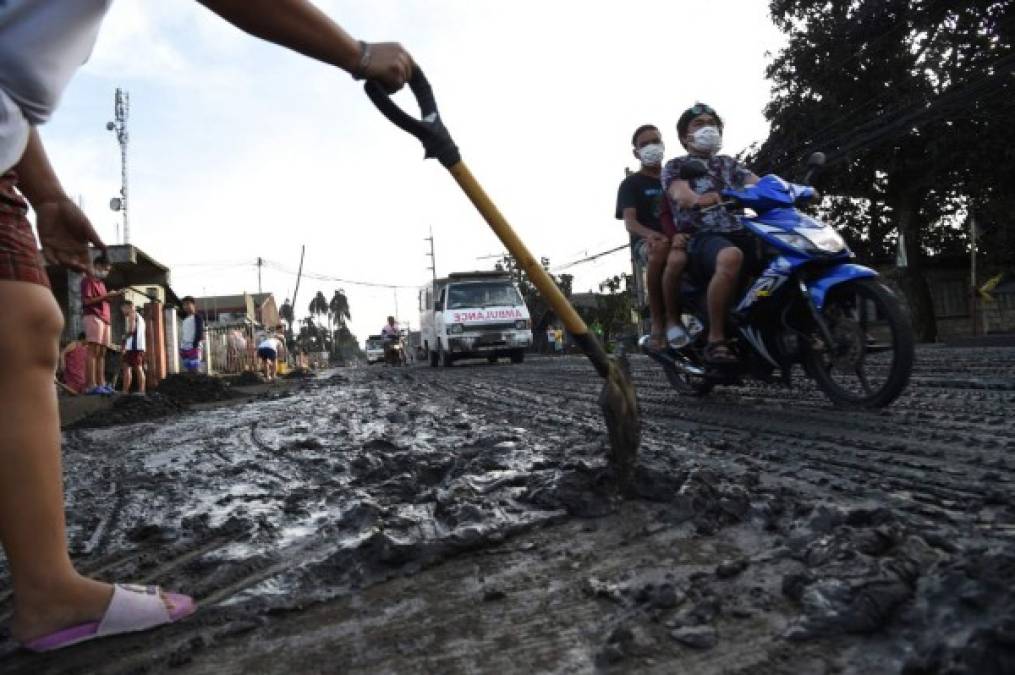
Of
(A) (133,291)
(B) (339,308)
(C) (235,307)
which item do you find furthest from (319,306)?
(A) (133,291)

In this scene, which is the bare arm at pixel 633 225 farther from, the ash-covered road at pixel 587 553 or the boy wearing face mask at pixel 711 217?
the ash-covered road at pixel 587 553

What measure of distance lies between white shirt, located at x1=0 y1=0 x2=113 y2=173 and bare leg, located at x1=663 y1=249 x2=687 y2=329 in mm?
3566

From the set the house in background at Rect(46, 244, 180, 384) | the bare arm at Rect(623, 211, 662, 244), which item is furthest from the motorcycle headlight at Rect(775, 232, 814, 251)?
the house in background at Rect(46, 244, 180, 384)

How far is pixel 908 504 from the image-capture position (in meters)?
1.69

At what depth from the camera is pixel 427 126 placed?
6.82 feet

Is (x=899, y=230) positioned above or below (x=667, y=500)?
above

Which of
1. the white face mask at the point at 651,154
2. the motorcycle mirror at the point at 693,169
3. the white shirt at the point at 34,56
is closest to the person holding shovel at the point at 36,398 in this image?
the white shirt at the point at 34,56

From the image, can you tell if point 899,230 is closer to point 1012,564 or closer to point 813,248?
point 813,248

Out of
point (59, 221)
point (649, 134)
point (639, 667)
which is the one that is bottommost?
point (639, 667)

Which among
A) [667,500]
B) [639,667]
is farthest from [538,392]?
[639,667]

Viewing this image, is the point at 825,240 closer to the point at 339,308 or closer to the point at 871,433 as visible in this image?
the point at 871,433

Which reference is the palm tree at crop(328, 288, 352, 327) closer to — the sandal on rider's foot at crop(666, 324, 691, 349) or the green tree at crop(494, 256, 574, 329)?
the green tree at crop(494, 256, 574, 329)

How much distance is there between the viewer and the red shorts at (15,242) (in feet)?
4.64

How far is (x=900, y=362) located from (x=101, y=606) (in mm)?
3260
